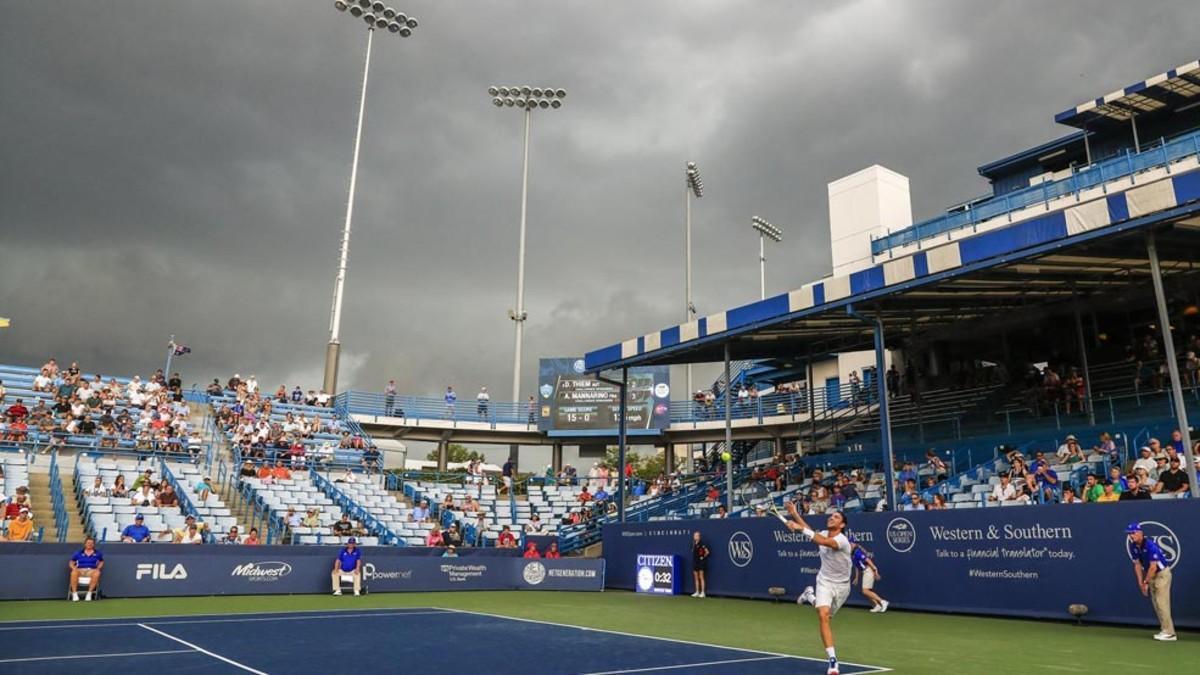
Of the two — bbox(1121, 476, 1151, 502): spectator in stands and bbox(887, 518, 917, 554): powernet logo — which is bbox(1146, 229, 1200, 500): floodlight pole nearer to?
bbox(1121, 476, 1151, 502): spectator in stands

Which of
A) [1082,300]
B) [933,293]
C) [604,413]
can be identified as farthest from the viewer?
[604,413]

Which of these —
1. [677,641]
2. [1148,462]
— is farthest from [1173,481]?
[677,641]

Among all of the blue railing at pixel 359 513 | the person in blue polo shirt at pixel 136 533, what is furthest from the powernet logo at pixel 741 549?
the person in blue polo shirt at pixel 136 533

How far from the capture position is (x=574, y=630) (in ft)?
43.3

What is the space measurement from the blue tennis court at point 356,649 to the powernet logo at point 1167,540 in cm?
725

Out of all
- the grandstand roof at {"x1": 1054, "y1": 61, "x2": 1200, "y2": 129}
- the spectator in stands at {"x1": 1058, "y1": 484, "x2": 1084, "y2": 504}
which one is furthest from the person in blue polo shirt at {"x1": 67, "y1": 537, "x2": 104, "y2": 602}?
the grandstand roof at {"x1": 1054, "y1": 61, "x2": 1200, "y2": 129}

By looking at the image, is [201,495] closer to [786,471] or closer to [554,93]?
[786,471]

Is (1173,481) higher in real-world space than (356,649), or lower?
higher

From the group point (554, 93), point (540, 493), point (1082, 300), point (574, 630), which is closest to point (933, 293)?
point (1082, 300)

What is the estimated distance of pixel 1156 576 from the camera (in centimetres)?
1159

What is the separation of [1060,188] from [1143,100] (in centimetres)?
580

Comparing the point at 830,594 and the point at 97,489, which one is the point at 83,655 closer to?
the point at 830,594

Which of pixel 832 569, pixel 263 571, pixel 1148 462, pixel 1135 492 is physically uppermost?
pixel 1148 462

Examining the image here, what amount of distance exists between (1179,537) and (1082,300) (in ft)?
34.9
